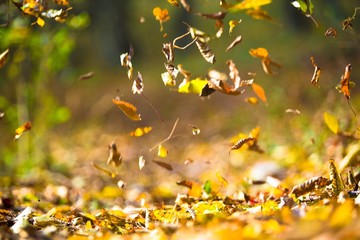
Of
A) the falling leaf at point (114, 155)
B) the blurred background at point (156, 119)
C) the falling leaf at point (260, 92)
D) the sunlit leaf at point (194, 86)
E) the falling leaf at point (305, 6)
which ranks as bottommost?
the blurred background at point (156, 119)

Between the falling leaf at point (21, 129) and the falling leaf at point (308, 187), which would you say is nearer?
the falling leaf at point (308, 187)

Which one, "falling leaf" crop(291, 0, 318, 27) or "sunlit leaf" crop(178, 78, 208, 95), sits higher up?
"falling leaf" crop(291, 0, 318, 27)

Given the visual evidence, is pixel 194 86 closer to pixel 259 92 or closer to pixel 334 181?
pixel 259 92

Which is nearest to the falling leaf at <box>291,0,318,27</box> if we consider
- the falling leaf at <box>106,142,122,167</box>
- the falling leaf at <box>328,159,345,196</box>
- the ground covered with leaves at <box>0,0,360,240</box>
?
the ground covered with leaves at <box>0,0,360,240</box>

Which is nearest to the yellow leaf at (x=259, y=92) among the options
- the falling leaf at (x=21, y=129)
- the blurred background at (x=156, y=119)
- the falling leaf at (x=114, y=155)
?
the blurred background at (x=156, y=119)

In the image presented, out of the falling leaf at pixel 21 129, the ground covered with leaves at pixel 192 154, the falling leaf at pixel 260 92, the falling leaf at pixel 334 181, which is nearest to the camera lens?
the ground covered with leaves at pixel 192 154

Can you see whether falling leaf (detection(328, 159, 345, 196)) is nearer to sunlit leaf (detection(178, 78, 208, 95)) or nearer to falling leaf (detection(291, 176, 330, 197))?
falling leaf (detection(291, 176, 330, 197))

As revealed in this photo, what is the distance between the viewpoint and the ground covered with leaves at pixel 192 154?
1593 mm

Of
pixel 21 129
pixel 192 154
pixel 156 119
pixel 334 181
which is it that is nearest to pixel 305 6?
pixel 334 181

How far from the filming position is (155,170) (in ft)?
15.7

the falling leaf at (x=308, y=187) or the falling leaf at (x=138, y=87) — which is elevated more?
the falling leaf at (x=138, y=87)

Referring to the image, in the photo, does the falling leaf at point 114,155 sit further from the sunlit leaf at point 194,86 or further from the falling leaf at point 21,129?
Answer: the sunlit leaf at point 194,86

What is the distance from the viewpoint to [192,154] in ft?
18.7

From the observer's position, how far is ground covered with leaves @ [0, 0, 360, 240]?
5.23 ft
